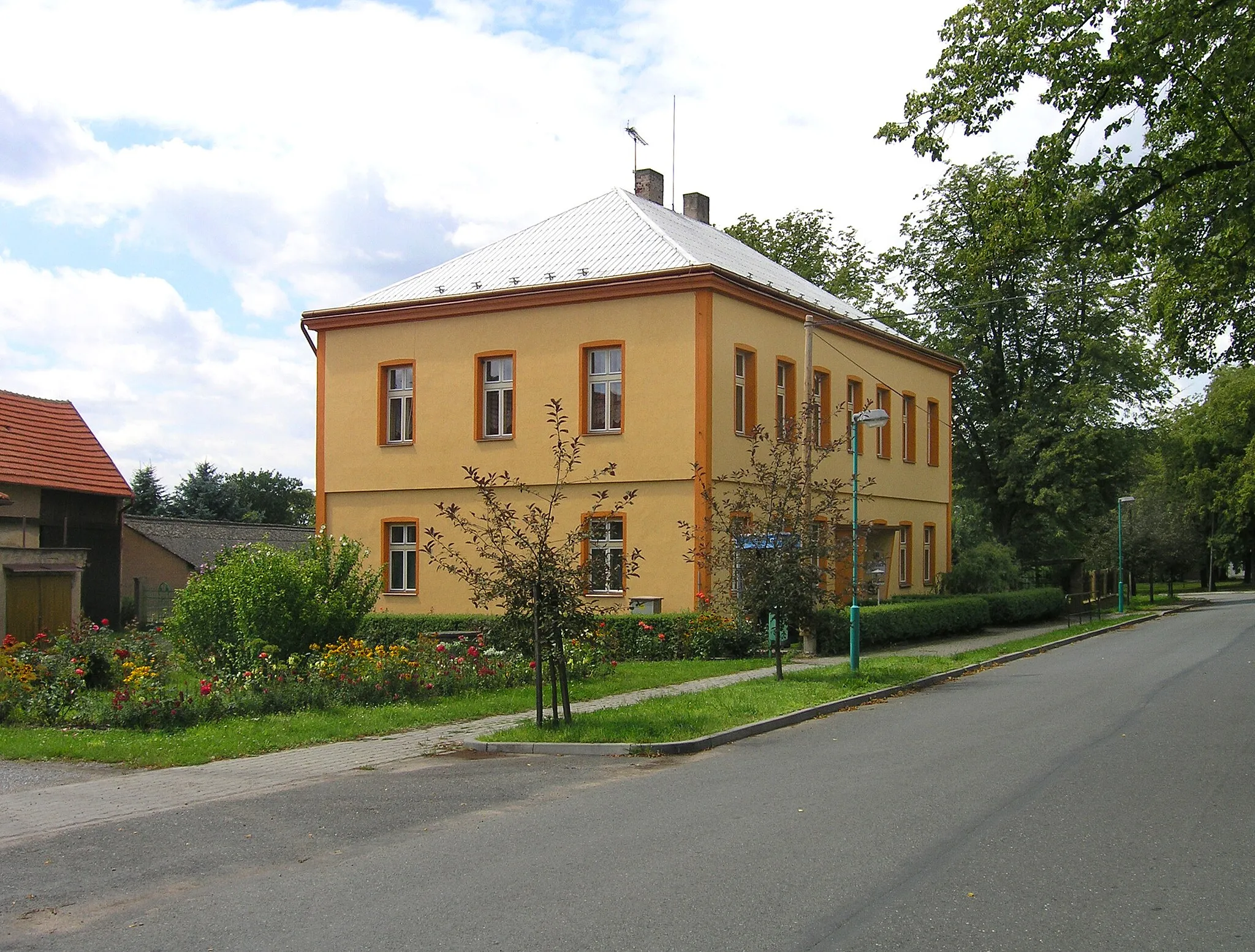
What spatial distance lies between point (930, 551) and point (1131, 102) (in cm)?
2407

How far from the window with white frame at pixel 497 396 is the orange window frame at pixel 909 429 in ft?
44.2

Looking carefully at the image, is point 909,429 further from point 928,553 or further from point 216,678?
point 216,678

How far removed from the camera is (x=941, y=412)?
1556 inches

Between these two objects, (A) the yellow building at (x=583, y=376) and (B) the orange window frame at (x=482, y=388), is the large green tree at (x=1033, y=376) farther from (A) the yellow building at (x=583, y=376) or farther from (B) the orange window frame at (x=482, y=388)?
(B) the orange window frame at (x=482, y=388)

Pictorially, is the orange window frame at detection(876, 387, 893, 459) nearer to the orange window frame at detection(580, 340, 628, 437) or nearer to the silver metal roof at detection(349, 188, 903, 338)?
the silver metal roof at detection(349, 188, 903, 338)

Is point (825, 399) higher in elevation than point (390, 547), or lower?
higher

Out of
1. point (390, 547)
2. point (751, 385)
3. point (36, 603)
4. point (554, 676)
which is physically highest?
point (751, 385)

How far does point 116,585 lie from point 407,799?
29132 millimetres

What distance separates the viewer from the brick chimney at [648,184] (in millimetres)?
35938

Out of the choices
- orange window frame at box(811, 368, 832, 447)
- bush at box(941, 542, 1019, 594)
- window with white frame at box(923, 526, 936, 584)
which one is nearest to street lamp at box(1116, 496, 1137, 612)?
bush at box(941, 542, 1019, 594)

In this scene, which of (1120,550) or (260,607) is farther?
(1120,550)

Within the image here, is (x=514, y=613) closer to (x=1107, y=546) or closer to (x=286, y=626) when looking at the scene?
(x=286, y=626)

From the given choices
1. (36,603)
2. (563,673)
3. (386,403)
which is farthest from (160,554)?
(563,673)

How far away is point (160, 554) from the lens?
43.6 m
